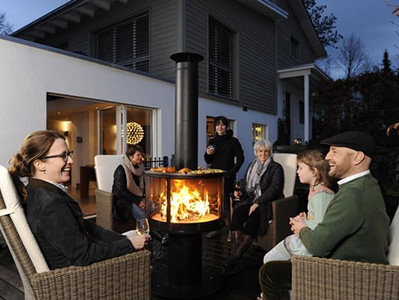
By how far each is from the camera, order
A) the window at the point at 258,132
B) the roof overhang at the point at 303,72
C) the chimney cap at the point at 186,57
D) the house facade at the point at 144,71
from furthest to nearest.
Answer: the roof overhang at the point at 303,72 → the window at the point at 258,132 → the house facade at the point at 144,71 → the chimney cap at the point at 186,57

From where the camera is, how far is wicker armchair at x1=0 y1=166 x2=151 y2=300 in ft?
4.23

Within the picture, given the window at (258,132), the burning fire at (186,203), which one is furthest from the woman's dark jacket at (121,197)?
the window at (258,132)

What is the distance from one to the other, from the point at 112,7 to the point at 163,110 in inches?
148

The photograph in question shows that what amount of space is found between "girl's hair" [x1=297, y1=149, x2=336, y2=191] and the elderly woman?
1008 mm

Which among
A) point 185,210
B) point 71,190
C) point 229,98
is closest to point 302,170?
point 185,210

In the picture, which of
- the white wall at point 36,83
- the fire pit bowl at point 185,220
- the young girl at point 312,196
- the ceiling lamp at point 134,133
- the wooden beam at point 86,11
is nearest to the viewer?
the young girl at point 312,196

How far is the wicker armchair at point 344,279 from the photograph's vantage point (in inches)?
49.7

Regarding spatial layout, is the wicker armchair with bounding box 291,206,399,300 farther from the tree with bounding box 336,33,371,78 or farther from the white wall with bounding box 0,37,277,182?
the tree with bounding box 336,33,371,78

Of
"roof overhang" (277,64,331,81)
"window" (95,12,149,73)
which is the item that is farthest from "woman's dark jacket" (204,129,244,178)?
"roof overhang" (277,64,331,81)

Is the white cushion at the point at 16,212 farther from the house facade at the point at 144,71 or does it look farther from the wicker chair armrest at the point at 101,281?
the house facade at the point at 144,71

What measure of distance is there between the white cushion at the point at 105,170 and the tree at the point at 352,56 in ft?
65.7

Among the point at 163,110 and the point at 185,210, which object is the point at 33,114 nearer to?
the point at 163,110

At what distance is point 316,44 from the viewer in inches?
596

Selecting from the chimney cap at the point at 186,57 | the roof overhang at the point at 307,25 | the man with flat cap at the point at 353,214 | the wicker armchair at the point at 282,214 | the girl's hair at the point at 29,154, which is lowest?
the wicker armchair at the point at 282,214
